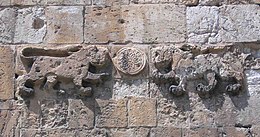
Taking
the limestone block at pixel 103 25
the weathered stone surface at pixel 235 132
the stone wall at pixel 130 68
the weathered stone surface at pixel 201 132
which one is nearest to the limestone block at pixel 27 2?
the stone wall at pixel 130 68

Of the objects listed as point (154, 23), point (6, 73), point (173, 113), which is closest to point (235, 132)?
point (173, 113)

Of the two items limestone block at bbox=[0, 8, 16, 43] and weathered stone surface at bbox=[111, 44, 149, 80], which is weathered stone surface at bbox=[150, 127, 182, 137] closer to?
weathered stone surface at bbox=[111, 44, 149, 80]

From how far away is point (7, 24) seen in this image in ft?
21.4

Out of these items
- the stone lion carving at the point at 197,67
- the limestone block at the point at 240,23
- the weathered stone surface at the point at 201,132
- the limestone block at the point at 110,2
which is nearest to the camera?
the weathered stone surface at the point at 201,132

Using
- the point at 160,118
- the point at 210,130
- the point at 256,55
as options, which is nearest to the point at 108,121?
the point at 160,118

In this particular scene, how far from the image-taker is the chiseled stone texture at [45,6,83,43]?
644 cm

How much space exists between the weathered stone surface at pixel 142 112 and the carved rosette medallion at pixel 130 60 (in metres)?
0.27

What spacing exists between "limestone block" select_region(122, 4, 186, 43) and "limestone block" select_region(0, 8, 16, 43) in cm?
100

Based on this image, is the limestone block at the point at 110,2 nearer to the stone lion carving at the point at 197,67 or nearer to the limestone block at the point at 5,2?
the stone lion carving at the point at 197,67

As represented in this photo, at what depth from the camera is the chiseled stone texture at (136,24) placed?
643cm

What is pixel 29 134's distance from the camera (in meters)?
6.12

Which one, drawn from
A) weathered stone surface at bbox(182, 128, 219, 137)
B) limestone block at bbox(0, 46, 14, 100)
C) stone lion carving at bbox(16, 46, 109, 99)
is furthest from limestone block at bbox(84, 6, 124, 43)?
weathered stone surface at bbox(182, 128, 219, 137)

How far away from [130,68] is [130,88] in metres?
0.18

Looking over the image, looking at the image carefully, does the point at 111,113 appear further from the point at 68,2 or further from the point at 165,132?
the point at 68,2
